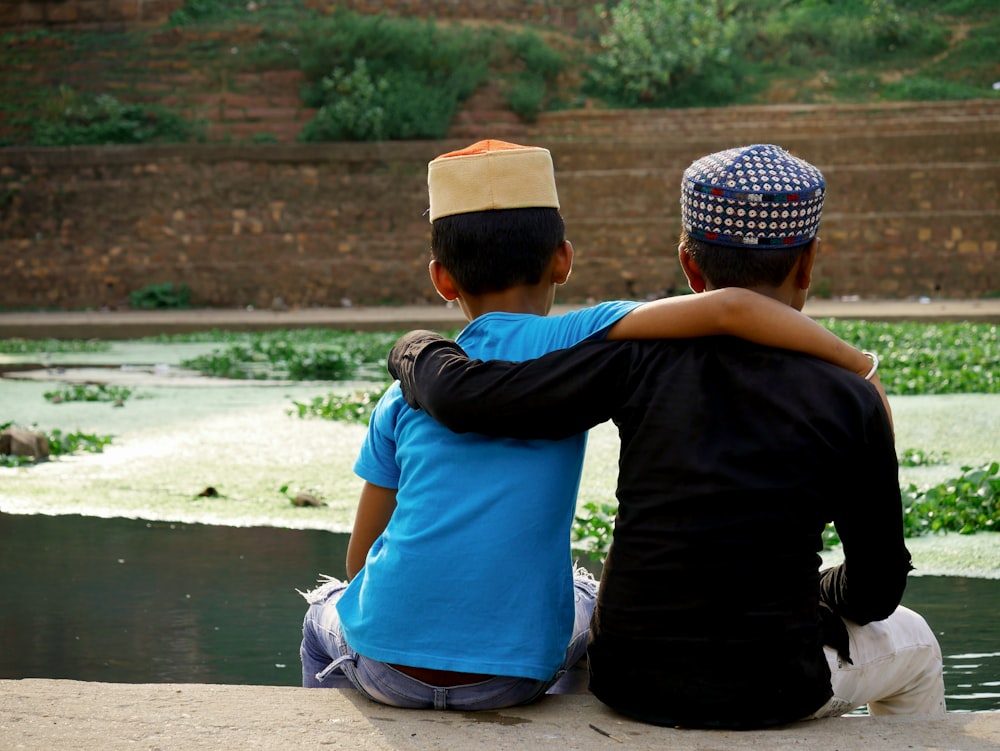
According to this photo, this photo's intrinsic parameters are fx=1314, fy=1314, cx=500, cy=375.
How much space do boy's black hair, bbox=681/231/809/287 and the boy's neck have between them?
0.85 ft

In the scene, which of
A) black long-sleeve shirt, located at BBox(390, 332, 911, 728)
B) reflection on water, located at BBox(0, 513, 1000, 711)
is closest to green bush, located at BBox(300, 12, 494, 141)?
reflection on water, located at BBox(0, 513, 1000, 711)

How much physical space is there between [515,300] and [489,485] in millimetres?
317

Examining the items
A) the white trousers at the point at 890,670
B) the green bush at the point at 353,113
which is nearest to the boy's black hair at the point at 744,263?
the white trousers at the point at 890,670

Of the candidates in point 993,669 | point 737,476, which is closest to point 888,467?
point 737,476

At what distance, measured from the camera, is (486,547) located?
198 cm

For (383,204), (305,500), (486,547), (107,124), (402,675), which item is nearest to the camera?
(486,547)

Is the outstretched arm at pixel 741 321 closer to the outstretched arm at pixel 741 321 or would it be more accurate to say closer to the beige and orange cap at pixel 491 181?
the outstretched arm at pixel 741 321

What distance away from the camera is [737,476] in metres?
1.88

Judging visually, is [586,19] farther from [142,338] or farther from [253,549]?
[253,549]

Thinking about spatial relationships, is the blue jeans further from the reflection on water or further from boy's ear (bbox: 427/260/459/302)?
the reflection on water

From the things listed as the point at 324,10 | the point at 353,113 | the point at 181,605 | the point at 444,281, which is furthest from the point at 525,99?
the point at 444,281

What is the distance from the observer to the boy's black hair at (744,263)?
1963 mm

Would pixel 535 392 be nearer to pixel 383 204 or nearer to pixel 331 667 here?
pixel 331 667

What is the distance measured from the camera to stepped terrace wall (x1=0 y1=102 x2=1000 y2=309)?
18688 mm
